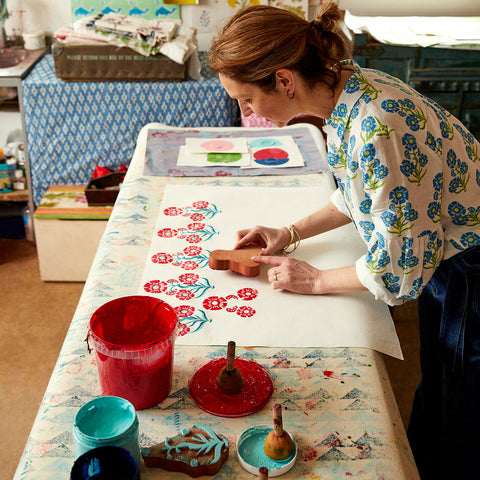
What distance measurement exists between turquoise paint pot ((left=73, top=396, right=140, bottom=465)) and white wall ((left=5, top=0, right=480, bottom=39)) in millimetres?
2722

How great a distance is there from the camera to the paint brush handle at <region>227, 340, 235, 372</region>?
1013 mm

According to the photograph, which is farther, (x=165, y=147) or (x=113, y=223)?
(x=165, y=147)

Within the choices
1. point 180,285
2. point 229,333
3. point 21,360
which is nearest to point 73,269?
point 21,360

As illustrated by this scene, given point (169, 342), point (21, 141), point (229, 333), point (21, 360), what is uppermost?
point (169, 342)

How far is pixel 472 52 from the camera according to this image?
9.41ft

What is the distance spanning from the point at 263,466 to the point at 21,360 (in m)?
1.66

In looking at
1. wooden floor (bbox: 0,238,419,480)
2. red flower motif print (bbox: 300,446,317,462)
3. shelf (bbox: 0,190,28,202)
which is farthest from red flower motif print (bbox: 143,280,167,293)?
shelf (bbox: 0,190,28,202)

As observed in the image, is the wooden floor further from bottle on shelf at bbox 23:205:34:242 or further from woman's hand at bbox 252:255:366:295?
woman's hand at bbox 252:255:366:295

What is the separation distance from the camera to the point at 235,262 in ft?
4.41

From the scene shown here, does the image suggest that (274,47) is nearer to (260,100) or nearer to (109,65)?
(260,100)

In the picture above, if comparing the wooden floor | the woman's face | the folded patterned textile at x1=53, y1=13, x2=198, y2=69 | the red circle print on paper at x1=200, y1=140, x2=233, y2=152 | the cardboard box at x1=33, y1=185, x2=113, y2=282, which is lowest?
the wooden floor

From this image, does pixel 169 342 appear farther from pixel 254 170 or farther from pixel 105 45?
pixel 105 45

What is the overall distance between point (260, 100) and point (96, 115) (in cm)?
179

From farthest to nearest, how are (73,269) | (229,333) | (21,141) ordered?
(21,141) < (73,269) < (229,333)
